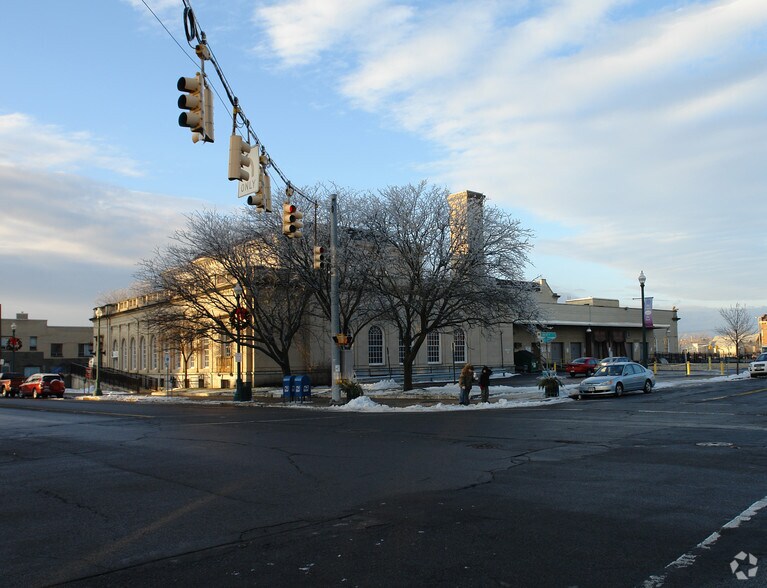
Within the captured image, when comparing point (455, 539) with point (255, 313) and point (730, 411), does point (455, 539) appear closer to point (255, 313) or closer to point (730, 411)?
point (730, 411)

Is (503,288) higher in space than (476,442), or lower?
higher

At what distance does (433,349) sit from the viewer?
5353 cm

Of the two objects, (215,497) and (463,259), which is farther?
(463,259)

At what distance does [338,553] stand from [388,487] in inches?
122

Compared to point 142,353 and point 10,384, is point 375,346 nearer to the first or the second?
point 142,353

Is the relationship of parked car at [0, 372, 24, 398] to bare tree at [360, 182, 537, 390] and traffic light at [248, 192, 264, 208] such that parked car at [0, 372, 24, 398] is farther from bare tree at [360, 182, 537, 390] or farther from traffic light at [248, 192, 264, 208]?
traffic light at [248, 192, 264, 208]

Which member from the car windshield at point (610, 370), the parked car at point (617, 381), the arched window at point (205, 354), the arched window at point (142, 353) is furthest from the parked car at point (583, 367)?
the arched window at point (142, 353)

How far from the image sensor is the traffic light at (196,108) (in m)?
9.73

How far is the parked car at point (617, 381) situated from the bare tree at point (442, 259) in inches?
212

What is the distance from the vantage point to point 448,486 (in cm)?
898

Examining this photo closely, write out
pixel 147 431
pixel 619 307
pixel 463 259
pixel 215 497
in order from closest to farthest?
pixel 215 497 → pixel 147 431 → pixel 463 259 → pixel 619 307

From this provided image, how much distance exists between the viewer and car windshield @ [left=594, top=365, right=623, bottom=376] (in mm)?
28377

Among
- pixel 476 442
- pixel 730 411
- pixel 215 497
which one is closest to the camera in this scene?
pixel 215 497

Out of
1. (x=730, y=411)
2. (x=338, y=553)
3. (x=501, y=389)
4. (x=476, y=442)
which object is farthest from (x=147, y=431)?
(x=501, y=389)
